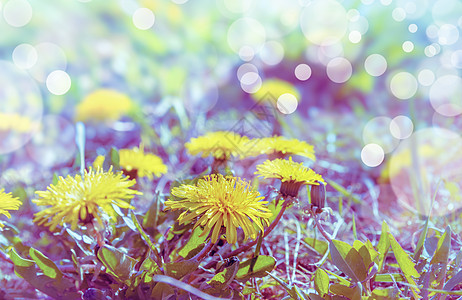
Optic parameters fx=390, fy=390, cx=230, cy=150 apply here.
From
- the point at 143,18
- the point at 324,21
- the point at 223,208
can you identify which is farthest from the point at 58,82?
the point at 223,208

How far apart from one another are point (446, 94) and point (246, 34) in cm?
94

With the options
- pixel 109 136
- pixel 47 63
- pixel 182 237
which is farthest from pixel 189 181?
pixel 47 63

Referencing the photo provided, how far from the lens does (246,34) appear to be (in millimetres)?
1929

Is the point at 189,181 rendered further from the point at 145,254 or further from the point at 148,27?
the point at 148,27

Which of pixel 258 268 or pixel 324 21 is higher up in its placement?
pixel 324 21

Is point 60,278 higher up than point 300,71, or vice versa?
point 300,71

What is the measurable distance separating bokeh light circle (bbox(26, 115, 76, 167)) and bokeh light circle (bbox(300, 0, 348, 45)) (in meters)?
1.10

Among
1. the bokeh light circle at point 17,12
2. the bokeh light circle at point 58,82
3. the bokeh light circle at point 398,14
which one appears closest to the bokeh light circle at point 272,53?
the bokeh light circle at point 398,14

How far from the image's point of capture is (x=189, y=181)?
650 mm

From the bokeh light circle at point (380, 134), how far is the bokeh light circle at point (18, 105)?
1096 millimetres

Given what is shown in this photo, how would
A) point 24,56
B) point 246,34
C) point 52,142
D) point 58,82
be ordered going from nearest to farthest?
point 52,142 < point 58,82 < point 24,56 < point 246,34

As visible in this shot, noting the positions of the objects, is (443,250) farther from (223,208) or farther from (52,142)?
(52,142)

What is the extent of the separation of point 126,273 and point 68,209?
0.13m

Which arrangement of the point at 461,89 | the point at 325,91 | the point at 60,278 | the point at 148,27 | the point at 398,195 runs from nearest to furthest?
the point at 60,278 < the point at 398,195 < the point at 461,89 < the point at 325,91 < the point at 148,27
